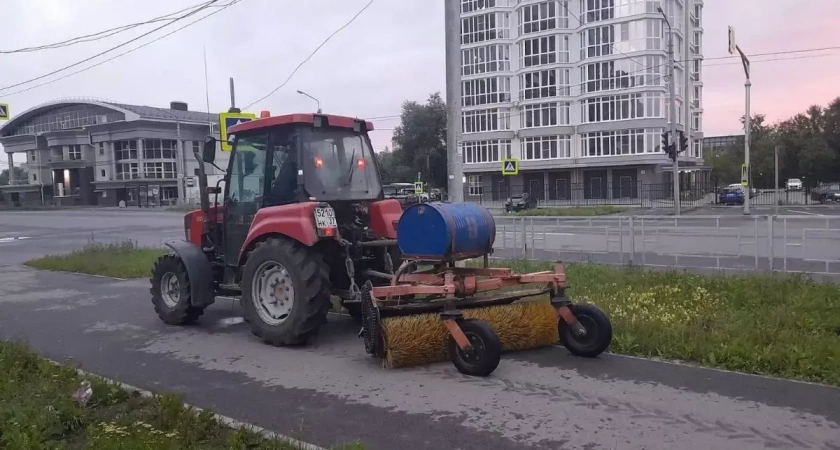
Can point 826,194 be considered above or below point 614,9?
below

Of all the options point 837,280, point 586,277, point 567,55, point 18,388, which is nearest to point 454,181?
point 586,277

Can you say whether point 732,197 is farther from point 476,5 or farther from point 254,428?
point 254,428

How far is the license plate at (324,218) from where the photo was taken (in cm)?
764

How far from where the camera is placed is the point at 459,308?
23.2ft

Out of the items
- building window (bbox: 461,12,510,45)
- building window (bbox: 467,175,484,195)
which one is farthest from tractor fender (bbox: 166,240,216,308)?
building window (bbox: 467,175,484,195)

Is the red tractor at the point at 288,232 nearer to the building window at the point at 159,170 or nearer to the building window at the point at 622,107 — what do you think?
the building window at the point at 622,107

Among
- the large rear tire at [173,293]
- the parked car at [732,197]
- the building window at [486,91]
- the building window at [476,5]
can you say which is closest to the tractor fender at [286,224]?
the large rear tire at [173,293]

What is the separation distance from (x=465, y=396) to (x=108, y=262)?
13.3 m

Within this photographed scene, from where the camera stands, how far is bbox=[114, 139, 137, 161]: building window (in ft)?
266

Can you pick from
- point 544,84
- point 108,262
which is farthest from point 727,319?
point 544,84

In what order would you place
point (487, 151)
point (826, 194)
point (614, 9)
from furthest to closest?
1. point (487, 151)
2. point (614, 9)
3. point (826, 194)

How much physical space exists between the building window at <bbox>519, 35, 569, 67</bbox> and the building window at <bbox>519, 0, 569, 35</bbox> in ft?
3.00

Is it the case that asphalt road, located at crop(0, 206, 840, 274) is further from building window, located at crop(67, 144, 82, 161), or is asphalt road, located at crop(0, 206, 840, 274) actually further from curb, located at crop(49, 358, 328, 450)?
building window, located at crop(67, 144, 82, 161)

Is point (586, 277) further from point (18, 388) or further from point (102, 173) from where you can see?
point (102, 173)
